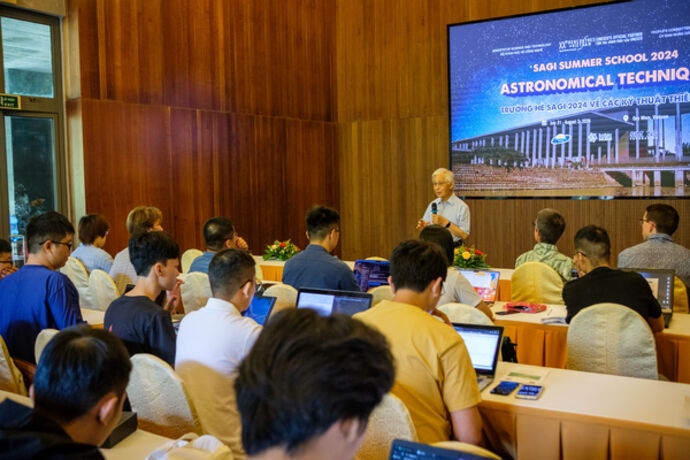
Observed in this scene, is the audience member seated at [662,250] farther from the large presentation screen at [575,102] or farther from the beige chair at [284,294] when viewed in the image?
the large presentation screen at [575,102]

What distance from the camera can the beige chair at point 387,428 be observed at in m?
1.94

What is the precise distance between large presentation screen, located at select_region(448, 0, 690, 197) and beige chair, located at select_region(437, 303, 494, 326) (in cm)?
535

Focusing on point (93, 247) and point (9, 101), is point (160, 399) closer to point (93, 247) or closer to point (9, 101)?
point (93, 247)

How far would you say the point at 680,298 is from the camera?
453 centimetres

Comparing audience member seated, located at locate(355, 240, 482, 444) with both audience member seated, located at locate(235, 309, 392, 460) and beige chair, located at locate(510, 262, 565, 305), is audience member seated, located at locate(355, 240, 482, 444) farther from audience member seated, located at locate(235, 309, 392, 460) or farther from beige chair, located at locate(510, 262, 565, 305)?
beige chair, located at locate(510, 262, 565, 305)

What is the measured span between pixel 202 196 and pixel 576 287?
585cm

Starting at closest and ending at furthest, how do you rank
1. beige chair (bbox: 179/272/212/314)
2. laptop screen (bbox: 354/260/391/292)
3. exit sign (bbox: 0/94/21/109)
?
laptop screen (bbox: 354/260/391/292), beige chair (bbox: 179/272/212/314), exit sign (bbox: 0/94/21/109)

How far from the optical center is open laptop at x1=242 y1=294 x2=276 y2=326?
3832mm

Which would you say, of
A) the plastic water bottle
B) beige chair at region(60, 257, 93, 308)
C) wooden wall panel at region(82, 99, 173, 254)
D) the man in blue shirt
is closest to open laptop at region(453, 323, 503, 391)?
beige chair at region(60, 257, 93, 308)

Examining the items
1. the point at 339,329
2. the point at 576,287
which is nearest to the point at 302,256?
the point at 576,287

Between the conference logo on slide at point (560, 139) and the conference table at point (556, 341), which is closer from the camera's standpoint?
the conference table at point (556, 341)

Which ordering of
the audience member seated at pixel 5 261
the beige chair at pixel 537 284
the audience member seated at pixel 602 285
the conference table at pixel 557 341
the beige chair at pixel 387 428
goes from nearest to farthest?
1. the beige chair at pixel 387 428
2. the audience member seated at pixel 602 285
3. the conference table at pixel 557 341
4. the audience member seated at pixel 5 261
5. the beige chair at pixel 537 284

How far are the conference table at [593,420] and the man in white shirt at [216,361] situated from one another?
1.07m

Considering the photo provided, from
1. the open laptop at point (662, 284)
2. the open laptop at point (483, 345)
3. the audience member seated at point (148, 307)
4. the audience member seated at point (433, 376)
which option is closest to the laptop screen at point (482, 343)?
the open laptop at point (483, 345)
